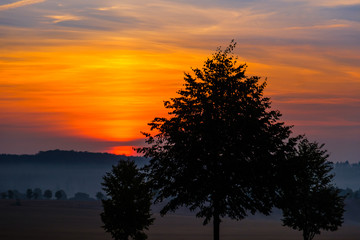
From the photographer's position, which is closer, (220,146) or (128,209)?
(220,146)

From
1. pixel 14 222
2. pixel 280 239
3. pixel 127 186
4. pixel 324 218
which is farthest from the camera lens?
pixel 14 222

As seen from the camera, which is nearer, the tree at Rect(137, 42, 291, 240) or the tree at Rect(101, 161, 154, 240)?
the tree at Rect(137, 42, 291, 240)

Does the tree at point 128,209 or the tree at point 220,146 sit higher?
the tree at point 220,146

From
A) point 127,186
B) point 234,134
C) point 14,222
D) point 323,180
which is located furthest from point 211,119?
point 14,222

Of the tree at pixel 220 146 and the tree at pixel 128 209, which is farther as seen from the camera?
the tree at pixel 128 209

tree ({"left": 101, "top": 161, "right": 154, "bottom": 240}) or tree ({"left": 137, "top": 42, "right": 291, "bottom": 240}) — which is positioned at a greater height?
tree ({"left": 137, "top": 42, "right": 291, "bottom": 240})

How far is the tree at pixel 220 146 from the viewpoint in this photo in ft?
126

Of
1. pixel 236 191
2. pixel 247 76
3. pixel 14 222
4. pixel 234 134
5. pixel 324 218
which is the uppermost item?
pixel 247 76

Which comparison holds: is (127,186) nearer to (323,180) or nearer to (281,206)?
(323,180)

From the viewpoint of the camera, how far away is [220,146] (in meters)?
38.6

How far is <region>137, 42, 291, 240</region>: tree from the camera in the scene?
126 feet

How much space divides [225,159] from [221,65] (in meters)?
6.11

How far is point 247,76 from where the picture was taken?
39750mm

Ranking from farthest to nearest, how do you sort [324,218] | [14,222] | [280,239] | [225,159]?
[14,222] → [280,239] → [324,218] → [225,159]
